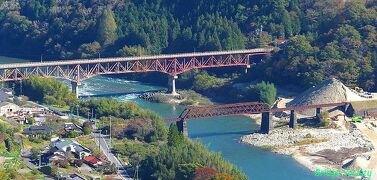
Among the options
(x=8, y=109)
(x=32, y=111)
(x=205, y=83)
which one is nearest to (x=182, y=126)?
(x=32, y=111)

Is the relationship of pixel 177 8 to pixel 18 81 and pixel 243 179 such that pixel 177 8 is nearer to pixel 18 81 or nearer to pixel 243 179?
pixel 18 81

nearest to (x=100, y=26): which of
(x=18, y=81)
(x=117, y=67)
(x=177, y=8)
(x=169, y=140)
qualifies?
(x=177, y=8)

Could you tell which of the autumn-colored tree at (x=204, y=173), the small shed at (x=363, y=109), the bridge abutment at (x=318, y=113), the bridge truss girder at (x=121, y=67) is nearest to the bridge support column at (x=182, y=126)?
the bridge abutment at (x=318, y=113)

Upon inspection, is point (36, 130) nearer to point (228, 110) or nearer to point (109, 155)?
point (109, 155)

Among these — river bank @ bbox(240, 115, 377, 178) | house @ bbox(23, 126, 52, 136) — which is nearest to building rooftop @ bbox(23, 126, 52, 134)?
house @ bbox(23, 126, 52, 136)

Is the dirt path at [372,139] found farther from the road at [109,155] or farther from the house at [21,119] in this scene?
the house at [21,119]

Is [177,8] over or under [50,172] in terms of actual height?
over
